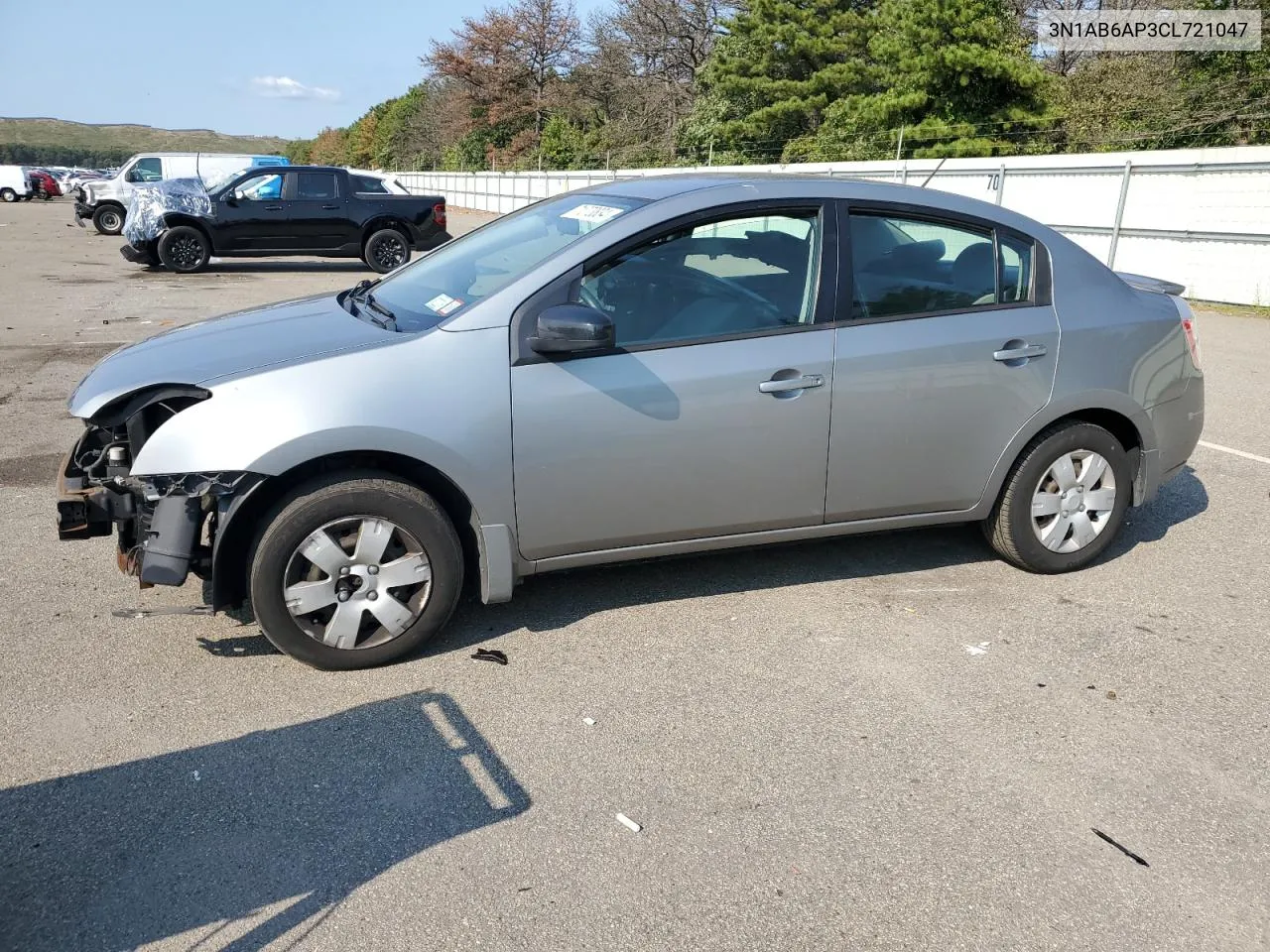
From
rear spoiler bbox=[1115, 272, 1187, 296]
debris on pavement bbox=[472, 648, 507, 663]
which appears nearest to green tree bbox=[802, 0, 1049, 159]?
rear spoiler bbox=[1115, 272, 1187, 296]

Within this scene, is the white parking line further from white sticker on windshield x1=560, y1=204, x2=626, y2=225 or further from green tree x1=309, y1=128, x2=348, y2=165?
green tree x1=309, y1=128, x2=348, y2=165

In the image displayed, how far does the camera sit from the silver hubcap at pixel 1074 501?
183 inches

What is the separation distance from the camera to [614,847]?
2.83m

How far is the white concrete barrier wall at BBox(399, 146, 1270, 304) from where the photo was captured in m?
14.4

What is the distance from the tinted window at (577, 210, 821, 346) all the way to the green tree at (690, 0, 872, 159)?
31132 mm

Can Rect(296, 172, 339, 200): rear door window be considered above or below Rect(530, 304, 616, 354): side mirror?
above

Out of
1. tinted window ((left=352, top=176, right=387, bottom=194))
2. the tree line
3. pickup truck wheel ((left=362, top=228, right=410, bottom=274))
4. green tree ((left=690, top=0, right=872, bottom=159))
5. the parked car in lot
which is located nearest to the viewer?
the parked car in lot

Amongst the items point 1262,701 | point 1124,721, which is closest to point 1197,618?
point 1262,701

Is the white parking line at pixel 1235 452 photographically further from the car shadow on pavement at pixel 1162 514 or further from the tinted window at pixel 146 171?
the tinted window at pixel 146 171

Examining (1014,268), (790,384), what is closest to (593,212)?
(790,384)

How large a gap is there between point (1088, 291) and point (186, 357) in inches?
150

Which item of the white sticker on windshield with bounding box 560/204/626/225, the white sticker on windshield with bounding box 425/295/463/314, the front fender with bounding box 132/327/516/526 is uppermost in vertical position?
the white sticker on windshield with bounding box 560/204/626/225

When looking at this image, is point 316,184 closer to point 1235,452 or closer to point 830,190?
point 1235,452

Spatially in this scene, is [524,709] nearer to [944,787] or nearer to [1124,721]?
[944,787]
